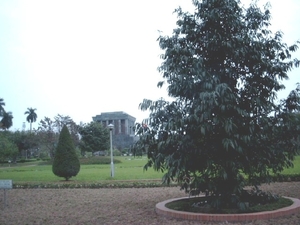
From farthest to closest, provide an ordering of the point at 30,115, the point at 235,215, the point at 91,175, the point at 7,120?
1. the point at 30,115
2. the point at 7,120
3. the point at 91,175
4. the point at 235,215

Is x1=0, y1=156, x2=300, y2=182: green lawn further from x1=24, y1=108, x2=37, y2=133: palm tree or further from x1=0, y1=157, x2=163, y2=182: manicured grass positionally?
x1=24, y1=108, x2=37, y2=133: palm tree

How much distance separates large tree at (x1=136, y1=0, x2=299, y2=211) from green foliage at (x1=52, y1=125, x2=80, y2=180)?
11.6 m

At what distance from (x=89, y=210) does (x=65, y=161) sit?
33.9 feet

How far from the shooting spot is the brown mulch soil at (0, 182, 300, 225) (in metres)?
7.86

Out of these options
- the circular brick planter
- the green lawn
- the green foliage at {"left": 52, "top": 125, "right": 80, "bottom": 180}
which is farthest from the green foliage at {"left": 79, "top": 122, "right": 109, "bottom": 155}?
the circular brick planter

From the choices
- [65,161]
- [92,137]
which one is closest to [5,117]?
[92,137]

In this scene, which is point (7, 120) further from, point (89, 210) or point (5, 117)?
point (89, 210)

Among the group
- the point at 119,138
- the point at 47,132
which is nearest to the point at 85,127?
the point at 47,132

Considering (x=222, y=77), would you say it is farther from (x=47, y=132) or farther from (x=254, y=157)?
(x=47, y=132)

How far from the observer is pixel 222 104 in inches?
289

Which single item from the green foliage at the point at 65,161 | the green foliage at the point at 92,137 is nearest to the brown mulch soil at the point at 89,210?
the green foliage at the point at 65,161

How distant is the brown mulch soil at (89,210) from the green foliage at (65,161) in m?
5.72

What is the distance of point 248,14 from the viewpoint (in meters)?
8.50

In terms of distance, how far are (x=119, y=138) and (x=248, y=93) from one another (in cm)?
6921
